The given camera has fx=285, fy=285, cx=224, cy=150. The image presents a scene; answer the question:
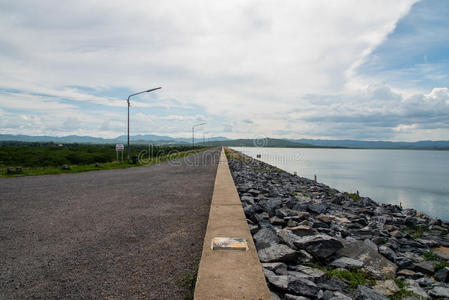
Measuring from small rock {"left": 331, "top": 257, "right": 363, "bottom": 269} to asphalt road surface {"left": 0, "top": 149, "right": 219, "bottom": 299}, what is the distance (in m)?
1.95

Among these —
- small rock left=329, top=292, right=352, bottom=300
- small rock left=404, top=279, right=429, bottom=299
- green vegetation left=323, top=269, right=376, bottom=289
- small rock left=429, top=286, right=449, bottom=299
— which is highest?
small rock left=329, top=292, right=352, bottom=300

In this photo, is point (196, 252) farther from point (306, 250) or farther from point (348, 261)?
point (348, 261)

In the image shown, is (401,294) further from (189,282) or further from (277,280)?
(189,282)

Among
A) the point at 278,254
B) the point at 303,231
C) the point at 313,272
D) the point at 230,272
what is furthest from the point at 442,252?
the point at 230,272

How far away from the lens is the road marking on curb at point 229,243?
12.7ft

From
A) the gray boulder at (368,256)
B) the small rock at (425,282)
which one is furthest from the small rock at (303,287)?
the small rock at (425,282)

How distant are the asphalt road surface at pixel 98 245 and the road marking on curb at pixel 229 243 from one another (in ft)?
1.13

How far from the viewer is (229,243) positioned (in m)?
4.02

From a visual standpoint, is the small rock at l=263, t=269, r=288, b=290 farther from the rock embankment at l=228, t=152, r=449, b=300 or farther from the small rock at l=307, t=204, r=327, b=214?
the small rock at l=307, t=204, r=327, b=214

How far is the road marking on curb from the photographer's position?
3.88m

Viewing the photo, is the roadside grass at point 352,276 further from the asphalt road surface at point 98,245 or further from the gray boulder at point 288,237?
the asphalt road surface at point 98,245

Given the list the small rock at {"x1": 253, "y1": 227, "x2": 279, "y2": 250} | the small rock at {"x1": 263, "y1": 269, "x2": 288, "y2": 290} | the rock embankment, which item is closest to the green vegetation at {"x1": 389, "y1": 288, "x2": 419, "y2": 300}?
the rock embankment

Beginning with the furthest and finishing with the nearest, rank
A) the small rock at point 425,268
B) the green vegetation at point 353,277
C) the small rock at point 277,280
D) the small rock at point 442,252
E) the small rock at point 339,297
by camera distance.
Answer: the small rock at point 442,252
the small rock at point 425,268
the green vegetation at point 353,277
the small rock at point 277,280
the small rock at point 339,297

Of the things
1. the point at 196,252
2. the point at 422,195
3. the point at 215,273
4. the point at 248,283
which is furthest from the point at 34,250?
the point at 422,195
